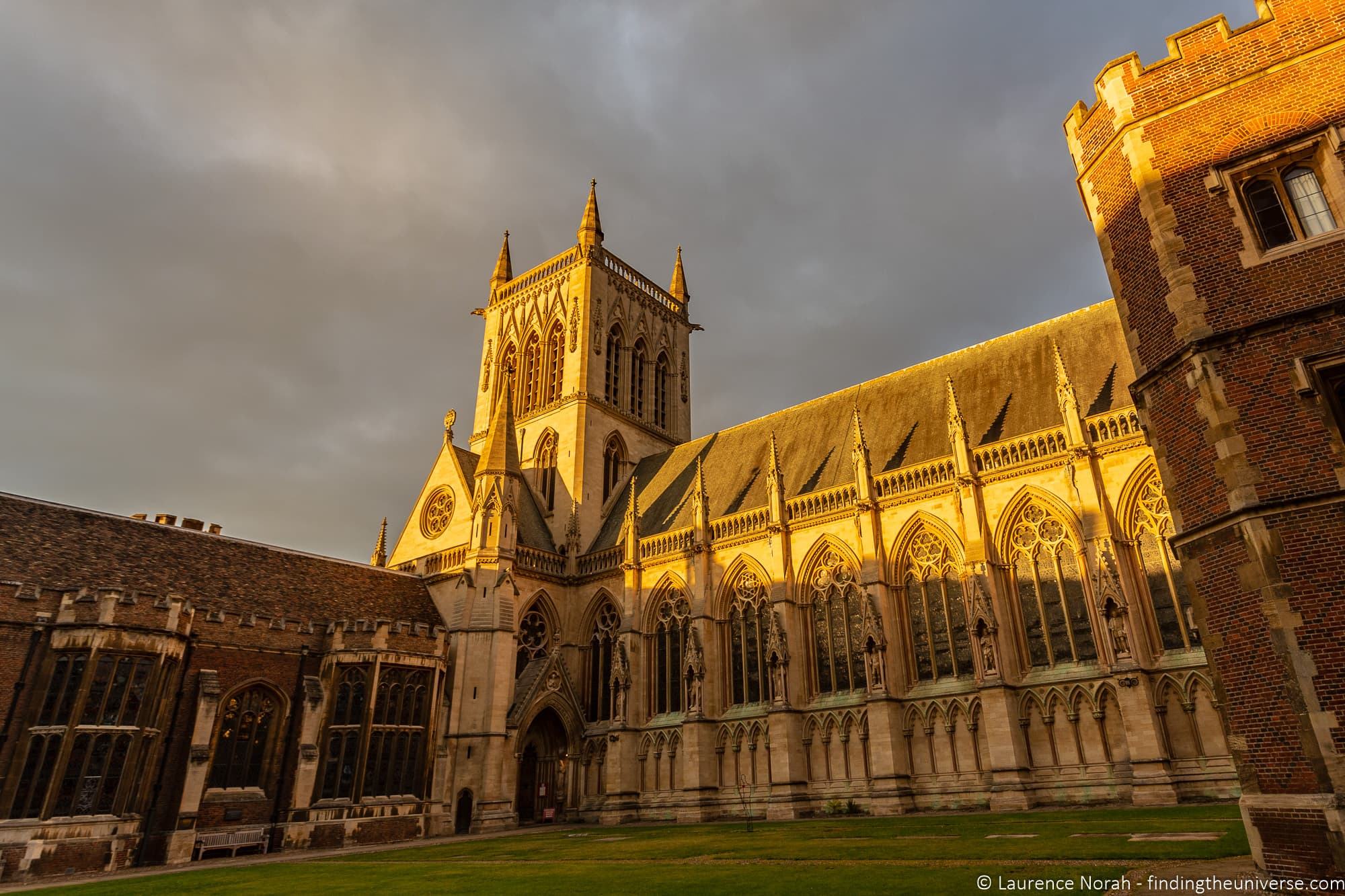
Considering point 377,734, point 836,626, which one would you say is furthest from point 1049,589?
point 377,734

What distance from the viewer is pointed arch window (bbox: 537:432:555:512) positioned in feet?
133

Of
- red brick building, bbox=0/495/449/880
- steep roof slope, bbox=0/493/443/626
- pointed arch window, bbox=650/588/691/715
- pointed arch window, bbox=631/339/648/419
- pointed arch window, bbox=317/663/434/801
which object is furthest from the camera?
pointed arch window, bbox=631/339/648/419

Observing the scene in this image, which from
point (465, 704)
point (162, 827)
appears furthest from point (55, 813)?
point (465, 704)

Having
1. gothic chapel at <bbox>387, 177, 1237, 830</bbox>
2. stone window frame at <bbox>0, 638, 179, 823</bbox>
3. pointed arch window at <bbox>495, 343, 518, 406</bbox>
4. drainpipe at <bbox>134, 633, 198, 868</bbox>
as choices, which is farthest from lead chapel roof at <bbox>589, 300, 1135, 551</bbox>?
stone window frame at <bbox>0, 638, 179, 823</bbox>

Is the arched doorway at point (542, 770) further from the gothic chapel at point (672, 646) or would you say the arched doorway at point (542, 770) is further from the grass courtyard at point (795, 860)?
the grass courtyard at point (795, 860)

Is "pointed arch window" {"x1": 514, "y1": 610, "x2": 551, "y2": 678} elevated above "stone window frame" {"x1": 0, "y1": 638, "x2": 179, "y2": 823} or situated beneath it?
elevated above

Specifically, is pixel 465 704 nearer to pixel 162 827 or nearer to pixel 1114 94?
pixel 162 827

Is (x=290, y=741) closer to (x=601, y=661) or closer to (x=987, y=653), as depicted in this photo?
(x=601, y=661)

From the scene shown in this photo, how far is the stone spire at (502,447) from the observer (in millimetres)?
35438

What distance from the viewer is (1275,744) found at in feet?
29.3

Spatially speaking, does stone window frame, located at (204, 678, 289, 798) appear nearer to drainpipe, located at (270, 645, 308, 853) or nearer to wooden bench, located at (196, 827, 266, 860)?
drainpipe, located at (270, 645, 308, 853)

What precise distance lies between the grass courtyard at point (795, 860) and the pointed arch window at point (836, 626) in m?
6.16

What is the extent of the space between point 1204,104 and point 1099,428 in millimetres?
13977

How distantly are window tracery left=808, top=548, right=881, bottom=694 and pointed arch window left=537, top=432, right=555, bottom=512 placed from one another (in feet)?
52.8
